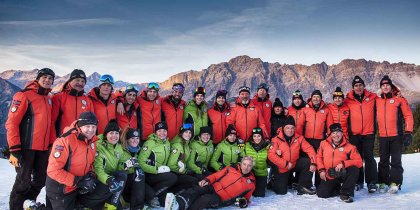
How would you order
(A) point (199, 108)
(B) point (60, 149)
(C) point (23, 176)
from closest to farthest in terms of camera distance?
(B) point (60, 149)
(C) point (23, 176)
(A) point (199, 108)

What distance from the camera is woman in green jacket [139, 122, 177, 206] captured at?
6.85 metres

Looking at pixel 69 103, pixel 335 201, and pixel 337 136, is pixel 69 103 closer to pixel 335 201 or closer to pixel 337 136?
pixel 337 136

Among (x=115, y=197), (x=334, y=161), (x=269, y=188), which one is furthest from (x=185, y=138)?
(x=334, y=161)

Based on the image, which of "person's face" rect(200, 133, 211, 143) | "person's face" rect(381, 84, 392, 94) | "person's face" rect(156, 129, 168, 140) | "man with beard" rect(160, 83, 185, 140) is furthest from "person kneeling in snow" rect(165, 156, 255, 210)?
"person's face" rect(381, 84, 392, 94)

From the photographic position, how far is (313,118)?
8688mm

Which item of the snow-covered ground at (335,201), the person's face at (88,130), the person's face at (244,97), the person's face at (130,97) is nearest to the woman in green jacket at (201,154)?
the snow-covered ground at (335,201)

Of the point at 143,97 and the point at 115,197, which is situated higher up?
the point at 143,97

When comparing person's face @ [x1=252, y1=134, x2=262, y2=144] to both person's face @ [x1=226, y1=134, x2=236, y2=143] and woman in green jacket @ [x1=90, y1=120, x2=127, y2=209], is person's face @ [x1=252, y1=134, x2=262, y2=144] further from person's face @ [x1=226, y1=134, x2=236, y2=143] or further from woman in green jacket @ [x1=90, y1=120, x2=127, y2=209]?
woman in green jacket @ [x1=90, y1=120, x2=127, y2=209]

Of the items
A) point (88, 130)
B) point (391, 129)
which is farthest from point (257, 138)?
point (88, 130)

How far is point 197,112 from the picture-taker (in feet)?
29.7

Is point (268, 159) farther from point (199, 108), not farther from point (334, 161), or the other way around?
point (199, 108)

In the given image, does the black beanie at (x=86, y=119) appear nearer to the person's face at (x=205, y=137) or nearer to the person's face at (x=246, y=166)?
the person's face at (x=205, y=137)

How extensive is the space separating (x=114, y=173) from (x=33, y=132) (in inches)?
65.0

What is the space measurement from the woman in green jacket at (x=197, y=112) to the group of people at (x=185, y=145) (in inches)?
1.1
